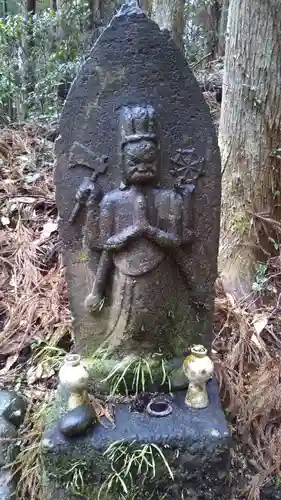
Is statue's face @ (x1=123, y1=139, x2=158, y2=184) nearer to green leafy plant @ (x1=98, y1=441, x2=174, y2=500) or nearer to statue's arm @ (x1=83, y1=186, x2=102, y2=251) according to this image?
statue's arm @ (x1=83, y1=186, x2=102, y2=251)

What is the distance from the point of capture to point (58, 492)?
67.2 inches

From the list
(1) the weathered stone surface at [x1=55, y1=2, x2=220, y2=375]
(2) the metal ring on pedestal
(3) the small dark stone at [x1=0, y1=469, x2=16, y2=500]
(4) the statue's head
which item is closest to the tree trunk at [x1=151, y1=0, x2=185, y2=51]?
(1) the weathered stone surface at [x1=55, y1=2, x2=220, y2=375]

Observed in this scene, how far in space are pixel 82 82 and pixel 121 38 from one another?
21 centimetres

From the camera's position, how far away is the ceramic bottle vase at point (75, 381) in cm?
172

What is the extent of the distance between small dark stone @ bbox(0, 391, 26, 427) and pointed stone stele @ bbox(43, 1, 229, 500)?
18.2 inches

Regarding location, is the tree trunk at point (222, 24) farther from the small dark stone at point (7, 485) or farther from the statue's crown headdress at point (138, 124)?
the small dark stone at point (7, 485)

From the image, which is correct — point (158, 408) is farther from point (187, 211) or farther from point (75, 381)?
point (187, 211)

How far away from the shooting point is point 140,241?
1.80 metres

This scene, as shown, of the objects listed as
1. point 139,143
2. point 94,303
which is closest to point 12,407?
point 94,303

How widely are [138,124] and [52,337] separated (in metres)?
1.46

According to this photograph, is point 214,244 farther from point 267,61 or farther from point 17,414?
point 267,61

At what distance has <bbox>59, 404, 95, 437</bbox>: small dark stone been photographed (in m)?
1.67

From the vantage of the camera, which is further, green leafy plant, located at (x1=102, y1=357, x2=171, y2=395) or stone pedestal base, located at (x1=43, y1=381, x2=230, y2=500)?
green leafy plant, located at (x1=102, y1=357, x2=171, y2=395)

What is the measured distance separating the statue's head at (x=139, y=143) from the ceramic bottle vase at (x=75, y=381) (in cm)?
70
